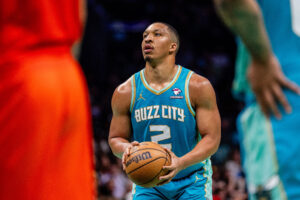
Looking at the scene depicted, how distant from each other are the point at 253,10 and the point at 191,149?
2.76 metres

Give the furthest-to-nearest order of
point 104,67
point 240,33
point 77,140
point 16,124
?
point 104,67
point 240,33
point 77,140
point 16,124

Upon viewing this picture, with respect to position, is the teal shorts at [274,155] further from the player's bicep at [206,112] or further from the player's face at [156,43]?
the player's face at [156,43]

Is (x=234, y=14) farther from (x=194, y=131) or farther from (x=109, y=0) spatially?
(x=109, y=0)

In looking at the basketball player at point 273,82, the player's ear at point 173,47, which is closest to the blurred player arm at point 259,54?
the basketball player at point 273,82

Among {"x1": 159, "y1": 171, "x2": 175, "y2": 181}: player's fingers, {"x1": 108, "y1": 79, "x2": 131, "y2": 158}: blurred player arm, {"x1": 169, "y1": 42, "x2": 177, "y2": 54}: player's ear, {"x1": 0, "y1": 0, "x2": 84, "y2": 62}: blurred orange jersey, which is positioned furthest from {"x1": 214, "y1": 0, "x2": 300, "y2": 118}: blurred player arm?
{"x1": 169, "y1": 42, "x2": 177, "y2": 54}: player's ear

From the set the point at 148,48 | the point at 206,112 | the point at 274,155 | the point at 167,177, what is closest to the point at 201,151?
the point at 206,112

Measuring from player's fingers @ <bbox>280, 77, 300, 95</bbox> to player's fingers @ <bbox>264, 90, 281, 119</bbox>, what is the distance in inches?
2.8

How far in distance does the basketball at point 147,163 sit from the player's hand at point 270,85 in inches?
75.6

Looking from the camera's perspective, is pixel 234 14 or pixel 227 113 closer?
pixel 234 14

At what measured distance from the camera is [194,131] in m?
4.62

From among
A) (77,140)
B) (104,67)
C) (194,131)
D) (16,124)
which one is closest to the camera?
(16,124)

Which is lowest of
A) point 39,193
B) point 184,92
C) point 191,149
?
point 191,149

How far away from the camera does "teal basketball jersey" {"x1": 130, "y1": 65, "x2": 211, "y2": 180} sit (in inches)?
179

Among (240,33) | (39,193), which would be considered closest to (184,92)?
(240,33)
